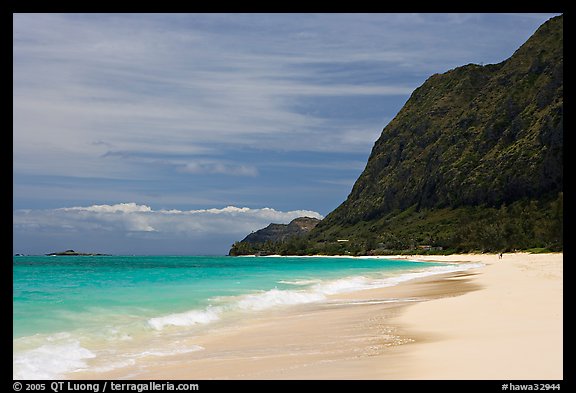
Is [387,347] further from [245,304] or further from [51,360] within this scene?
[245,304]

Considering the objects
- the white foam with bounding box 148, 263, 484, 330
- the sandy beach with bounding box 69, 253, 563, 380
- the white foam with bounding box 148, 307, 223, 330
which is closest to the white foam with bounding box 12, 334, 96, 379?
the sandy beach with bounding box 69, 253, 563, 380

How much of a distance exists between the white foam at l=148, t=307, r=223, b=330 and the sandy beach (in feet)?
5.99

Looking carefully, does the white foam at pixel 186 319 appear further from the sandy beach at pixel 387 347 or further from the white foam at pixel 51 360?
the white foam at pixel 51 360

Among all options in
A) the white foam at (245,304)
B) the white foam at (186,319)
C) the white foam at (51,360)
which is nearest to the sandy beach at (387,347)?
the white foam at (51,360)

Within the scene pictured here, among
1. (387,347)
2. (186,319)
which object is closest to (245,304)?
(186,319)

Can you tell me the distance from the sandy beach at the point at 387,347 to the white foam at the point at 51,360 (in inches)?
42.3

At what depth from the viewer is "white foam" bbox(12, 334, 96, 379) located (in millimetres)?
12217

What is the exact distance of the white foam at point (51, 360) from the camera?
1222 cm

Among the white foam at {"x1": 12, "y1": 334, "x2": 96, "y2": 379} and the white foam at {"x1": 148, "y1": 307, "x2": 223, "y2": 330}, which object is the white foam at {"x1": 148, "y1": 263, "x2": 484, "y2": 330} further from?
the white foam at {"x1": 12, "y1": 334, "x2": 96, "y2": 379}
